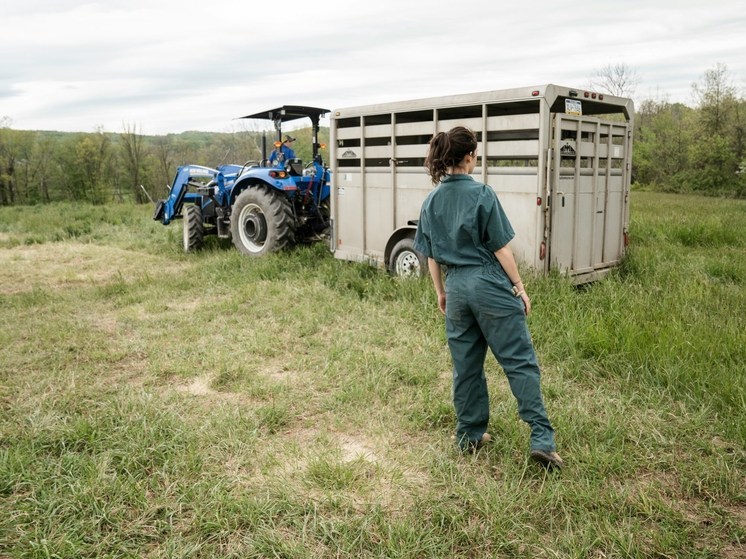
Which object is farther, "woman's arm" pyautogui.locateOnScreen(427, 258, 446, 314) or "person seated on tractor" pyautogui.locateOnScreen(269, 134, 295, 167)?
"person seated on tractor" pyautogui.locateOnScreen(269, 134, 295, 167)

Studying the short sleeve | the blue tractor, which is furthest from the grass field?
the blue tractor

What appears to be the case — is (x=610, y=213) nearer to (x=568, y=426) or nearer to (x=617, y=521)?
(x=568, y=426)

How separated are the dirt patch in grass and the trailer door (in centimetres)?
590

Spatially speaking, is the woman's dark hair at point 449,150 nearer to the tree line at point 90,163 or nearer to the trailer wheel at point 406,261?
the trailer wheel at point 406,261

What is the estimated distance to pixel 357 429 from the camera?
3811 mm

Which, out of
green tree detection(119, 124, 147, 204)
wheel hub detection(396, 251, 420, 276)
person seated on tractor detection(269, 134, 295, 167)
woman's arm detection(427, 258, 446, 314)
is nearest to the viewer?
woman's arm detection(427, 258, 446, 314)

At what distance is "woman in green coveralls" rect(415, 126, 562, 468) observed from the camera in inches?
122

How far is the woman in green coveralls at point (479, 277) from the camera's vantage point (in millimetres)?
3102

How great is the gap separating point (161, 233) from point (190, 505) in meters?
11.5

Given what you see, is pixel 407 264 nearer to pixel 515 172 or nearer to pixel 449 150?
pixel 515 172

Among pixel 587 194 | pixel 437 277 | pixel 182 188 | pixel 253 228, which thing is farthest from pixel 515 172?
pixel 182 188

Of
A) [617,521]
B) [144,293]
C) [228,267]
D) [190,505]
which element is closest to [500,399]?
[617,521]

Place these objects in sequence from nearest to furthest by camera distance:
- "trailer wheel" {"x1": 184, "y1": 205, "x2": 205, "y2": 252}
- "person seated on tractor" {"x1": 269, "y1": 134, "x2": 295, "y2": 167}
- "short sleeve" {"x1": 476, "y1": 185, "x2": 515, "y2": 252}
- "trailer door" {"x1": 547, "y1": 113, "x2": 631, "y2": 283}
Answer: "short sleeve" {"x1": 476, "y1": 185, "x2": 515, "y2": 252}
"trailer door" {"x1": 547, "y1": 113, "x2": 631, "y2": 283}
"person seated on tractor" {"x1": 269, "y1": 134, "x2": 295, "y2": 167}
"trailer wheel" {"x1": 184, "y1": 205, "x2": 205, "y2": 252}

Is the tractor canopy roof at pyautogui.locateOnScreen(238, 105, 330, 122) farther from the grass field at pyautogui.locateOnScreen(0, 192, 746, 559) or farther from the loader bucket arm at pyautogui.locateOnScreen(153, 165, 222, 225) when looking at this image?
the grass field at pyautogui.locateOnScreen(0, 192, 746, 559)
